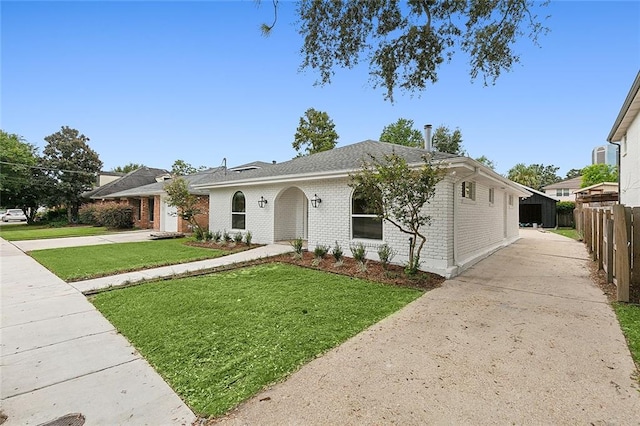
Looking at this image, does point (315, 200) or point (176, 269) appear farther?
point (315, 200)

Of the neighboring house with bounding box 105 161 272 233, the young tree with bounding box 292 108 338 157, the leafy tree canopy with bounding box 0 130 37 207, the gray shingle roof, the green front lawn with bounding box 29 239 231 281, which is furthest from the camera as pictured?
the young tree with bounding box 292 108 338 157

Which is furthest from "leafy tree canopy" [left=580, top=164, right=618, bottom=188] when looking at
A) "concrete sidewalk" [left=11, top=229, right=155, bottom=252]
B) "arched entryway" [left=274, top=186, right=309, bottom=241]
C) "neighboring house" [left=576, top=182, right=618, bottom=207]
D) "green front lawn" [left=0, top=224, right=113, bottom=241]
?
"green front lawn" [left=0, top=224, right=113, bottom=241]

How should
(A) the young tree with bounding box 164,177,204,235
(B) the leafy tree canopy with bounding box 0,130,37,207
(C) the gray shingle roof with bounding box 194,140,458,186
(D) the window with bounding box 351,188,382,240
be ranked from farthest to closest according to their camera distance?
(B) the leafy tree canopy with bounding box 0,130,37,207, (A) the young tree with bounding box 164,177,204,235, (C) the gray shingle roof with bounding box 194,140,458,186, (D) the window with bounding box 351,188,382,240

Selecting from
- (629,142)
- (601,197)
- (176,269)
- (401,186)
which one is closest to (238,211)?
(176,269)

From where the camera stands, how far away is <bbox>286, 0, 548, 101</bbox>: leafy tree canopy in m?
6.11

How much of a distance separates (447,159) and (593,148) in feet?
180

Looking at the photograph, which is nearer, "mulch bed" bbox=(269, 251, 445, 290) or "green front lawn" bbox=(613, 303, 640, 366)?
"green front lawn" bbox=(613, 303, 640, 366)

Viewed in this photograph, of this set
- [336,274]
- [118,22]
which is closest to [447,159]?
[336,274]

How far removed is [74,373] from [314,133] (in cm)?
3567

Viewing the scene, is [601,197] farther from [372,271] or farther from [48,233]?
[48,233]

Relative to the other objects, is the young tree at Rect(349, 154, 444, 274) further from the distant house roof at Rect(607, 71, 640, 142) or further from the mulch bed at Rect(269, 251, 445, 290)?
the distant house roof at Rect(607, 71, 640, 142)

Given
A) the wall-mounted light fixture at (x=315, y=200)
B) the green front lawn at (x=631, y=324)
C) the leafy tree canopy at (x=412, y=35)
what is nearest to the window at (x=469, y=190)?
the leafy tree canopy at (x=412, y=35)

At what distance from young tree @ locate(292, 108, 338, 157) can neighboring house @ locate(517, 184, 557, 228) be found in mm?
20839

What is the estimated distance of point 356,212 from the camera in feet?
30.7
